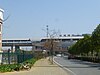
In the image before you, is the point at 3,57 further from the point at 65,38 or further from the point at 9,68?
the point at 65,38

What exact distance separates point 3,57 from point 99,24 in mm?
28930

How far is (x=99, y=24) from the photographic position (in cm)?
5956

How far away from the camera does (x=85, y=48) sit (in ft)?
267

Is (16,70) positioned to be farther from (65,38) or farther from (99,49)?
(65,38)

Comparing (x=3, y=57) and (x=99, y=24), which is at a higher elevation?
(x=99, y=24)

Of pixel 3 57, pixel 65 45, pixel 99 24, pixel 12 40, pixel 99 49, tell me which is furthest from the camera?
pixel 65 45

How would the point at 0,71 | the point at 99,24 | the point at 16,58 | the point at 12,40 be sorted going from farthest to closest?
the point at 12,40 → the point at 99,24 → the point at 16,58 → the point at 0,71

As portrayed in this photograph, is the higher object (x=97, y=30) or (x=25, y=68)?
(x=97, y=30)

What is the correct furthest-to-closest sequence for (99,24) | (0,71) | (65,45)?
(65,45)
(99,24)
(0,71)

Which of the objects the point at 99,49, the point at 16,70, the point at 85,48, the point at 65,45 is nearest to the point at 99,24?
the point at 99,49

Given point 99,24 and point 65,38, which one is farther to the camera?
point 65,38

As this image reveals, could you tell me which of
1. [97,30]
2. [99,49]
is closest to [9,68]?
[97,30]

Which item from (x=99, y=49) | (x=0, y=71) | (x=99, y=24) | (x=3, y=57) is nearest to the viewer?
(x=0, y=71)

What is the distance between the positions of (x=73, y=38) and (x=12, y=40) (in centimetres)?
3974
